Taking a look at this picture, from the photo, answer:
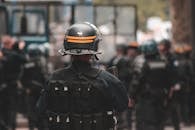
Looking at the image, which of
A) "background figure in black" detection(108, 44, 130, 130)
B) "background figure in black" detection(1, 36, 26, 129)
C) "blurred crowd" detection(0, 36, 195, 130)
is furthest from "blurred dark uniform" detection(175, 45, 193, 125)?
"background figure in black" detection(1, 36, 26, 129)

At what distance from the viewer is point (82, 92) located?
24.1 feet

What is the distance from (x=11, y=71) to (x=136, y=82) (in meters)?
2.89

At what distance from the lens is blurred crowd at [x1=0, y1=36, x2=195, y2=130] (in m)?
14.0

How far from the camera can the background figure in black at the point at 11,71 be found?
52.8ft

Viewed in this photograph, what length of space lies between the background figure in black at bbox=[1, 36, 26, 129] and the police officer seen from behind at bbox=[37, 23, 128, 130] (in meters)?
8.68

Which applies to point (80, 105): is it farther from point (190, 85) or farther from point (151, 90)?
point (190, 85)

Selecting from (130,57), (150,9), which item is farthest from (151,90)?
(150,9)

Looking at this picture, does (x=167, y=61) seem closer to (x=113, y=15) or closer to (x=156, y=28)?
(x=113, y=15)

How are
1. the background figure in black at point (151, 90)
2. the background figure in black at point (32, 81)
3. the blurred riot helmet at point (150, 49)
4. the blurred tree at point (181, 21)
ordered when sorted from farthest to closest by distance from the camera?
the blurred tree at point (181, 21) → the background figure in black at point (32, 81) → the blurred riot helmet at point (150, 49) → the background figure in black at point (151, 90)

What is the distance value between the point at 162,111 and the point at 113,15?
9119 millimetres

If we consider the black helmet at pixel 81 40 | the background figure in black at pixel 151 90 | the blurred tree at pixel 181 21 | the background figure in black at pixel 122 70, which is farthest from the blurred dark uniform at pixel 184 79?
the black helmet at pixel 81 40

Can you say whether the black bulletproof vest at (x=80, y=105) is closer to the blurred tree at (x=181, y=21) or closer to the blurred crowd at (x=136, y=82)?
the blurred crowd at (x=136, y=82)

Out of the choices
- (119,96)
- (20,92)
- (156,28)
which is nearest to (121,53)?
(20,92)

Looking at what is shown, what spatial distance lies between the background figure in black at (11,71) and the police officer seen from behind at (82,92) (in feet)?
28.5
